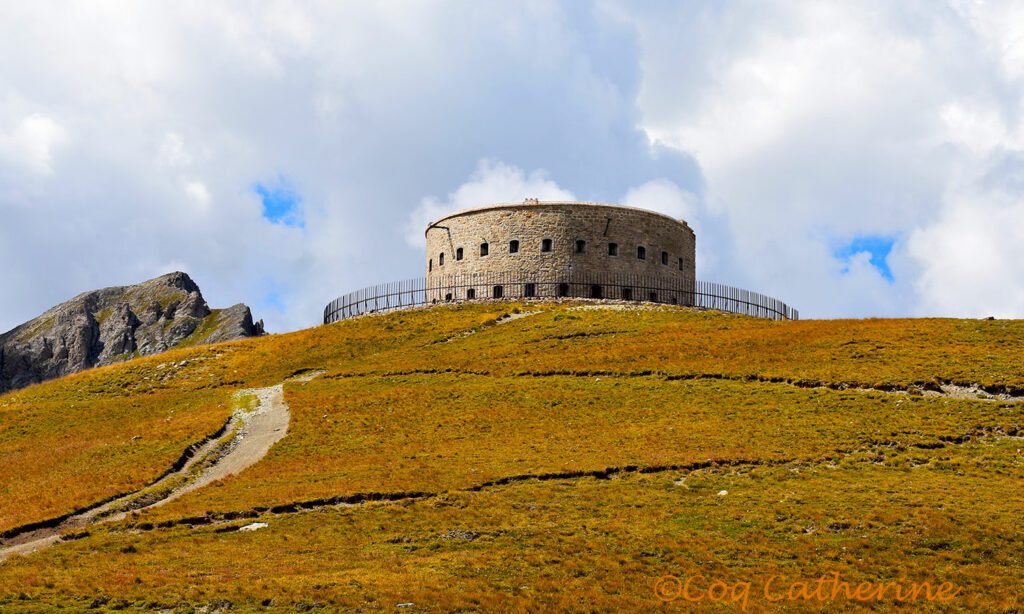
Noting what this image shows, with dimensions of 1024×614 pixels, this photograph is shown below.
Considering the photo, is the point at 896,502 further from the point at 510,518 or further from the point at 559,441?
the point at 559,441

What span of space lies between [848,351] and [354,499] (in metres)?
27.9

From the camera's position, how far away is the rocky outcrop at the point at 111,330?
169375mm

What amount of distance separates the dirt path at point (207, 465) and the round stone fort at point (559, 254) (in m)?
26.3

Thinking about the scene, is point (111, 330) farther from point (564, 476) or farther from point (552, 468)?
point (564, 476)

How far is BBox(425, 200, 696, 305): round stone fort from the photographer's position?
78250mm

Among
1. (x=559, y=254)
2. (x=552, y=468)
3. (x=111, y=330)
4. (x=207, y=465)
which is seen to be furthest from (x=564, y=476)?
(x=111, y=330)

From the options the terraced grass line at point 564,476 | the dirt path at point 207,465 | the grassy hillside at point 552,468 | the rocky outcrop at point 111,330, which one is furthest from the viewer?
the rocky outcrop at point 111,330

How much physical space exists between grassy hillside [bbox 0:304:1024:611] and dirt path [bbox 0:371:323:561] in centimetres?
88

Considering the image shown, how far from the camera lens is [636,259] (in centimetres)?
8019

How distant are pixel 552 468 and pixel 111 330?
516ft

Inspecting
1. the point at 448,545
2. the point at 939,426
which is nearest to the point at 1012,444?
the point at 939,426

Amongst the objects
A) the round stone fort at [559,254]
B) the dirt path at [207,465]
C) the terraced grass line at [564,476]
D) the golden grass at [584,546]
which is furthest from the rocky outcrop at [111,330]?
the golden grass at [584,546]

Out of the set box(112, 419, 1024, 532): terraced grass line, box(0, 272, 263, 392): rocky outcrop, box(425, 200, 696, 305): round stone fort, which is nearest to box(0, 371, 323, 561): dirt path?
box(112, 419, 1024, 532): terraced grass line

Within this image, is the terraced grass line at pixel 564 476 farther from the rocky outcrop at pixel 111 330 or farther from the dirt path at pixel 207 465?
the rocky outcrop at pixel 111 330
